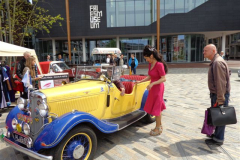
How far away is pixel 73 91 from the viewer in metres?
3.12

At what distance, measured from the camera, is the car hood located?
2.91 m

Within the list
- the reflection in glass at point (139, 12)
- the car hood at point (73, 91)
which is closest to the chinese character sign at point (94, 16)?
the reflection in glass at point (139, 12)

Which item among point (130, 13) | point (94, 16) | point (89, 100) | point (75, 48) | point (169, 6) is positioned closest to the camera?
point (89, 100)

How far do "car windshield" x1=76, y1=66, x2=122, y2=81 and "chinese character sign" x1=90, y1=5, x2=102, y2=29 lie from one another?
25001 millimetres

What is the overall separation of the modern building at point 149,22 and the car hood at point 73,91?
850 inches

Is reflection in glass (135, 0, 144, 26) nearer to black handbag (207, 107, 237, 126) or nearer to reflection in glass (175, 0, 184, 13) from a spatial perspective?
reflection in glass (175, 0, 184, 13)

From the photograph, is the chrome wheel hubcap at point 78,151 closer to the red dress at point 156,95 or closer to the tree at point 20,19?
the red dress at point 156,95

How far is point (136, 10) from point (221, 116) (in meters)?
27.3

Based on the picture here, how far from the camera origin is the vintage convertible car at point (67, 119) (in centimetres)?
253

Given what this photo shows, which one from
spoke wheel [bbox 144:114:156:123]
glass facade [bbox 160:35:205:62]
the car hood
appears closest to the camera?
the car hood

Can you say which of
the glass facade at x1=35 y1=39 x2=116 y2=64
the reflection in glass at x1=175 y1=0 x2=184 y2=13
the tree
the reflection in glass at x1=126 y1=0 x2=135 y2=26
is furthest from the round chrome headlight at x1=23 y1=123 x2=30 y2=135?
the glass facade at x1=35 y1=39 x2=116 y2=64

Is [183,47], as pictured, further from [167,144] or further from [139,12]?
[167,144]

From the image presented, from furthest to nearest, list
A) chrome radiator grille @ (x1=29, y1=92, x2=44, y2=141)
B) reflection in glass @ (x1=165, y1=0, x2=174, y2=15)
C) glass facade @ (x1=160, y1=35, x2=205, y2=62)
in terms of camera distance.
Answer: glass facade @ (x1=160, y1=35, x2=205, y2=62) → reflection in glass @ (x1=165, y1=0, x2=174, y2=15) → chrome radiator grille @ (x1=29, y1=92, x2=44, y2=141)

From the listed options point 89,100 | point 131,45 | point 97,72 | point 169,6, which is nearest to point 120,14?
point 131,45
